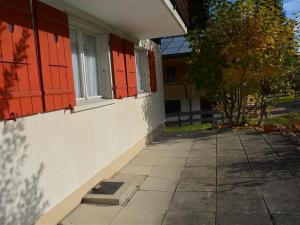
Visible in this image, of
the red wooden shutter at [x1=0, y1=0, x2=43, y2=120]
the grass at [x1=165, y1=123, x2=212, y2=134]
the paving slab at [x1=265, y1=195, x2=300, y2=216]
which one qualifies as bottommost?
the grass at [x1=165, y1=123, x2=212, y2=134]

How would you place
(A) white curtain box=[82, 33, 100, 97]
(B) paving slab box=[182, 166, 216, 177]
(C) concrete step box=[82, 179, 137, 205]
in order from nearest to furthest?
1. (C) concrete step box=[82, 179, 137, 205]
2. (B) paving slab box=[182, 166, 216, 177]
3. (A) white curtain box=[82, 33, 100, 97]

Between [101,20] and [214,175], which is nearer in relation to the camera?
[214,175]

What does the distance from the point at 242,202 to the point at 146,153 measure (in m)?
4.24

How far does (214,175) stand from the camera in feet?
20.8

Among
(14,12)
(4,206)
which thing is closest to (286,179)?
(4,206)

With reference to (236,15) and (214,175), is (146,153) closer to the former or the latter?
(214,175)

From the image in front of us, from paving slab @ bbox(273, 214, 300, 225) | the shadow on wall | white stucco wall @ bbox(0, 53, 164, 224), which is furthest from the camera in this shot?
paving slab @ bbox(273, 214, 300, 225)

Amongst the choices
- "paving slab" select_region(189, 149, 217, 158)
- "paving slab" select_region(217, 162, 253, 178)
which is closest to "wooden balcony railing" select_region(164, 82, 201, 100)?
"paving slab" select_region(189, 149, 217, 158)

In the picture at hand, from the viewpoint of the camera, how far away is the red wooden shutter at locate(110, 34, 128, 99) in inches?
289

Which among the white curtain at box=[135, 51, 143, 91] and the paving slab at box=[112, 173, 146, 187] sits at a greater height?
the white curtain at box=[135, 51, 143, 91]

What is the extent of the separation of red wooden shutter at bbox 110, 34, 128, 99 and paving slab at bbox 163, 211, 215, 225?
3.42m

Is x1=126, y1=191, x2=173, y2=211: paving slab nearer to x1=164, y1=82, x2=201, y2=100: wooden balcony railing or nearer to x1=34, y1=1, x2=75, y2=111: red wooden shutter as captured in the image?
x1=34, y1=1, x2=75, y2=111: red wooden shutter

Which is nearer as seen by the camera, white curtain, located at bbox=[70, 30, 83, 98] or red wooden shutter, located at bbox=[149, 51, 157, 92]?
white curtain, located at bbox=[70, 30, 83, 98]

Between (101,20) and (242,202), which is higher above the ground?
(101,20)
